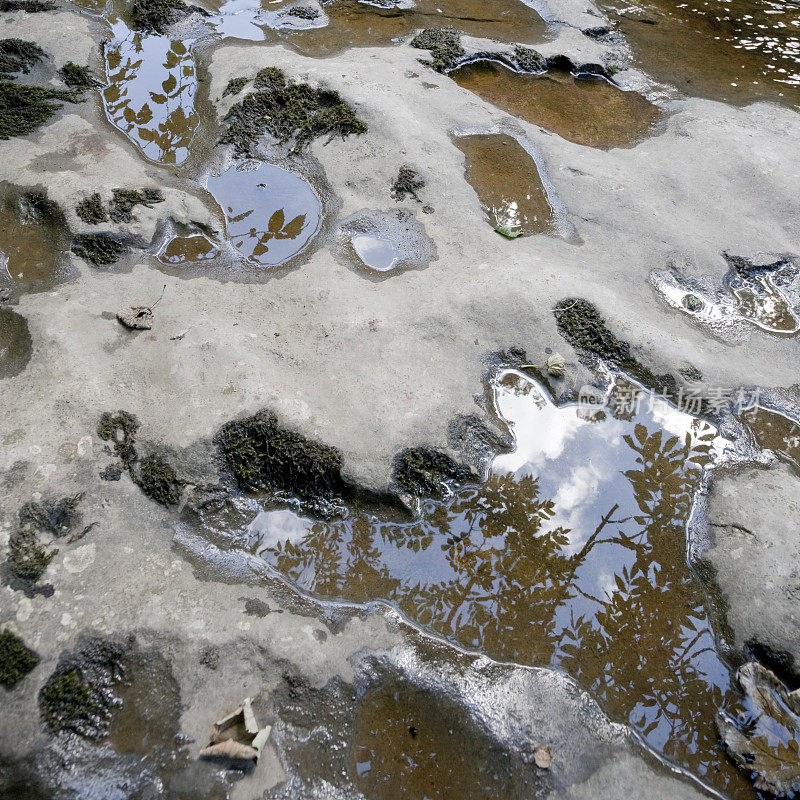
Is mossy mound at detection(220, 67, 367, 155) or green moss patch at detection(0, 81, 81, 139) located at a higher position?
mossy mound at detection(220, 67, 367, 155)

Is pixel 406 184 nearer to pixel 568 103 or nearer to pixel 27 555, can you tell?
pixel 568 103

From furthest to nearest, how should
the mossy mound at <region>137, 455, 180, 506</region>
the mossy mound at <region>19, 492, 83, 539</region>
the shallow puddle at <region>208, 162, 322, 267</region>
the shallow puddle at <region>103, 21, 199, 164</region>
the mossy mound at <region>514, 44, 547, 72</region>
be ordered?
the mossy mound at <region>514, 44, 547, 72</region>
the shallow puddle at <region>103, 21, 199, 164</region>
the shallow puddle at <region>208, 162, 322, 267</region>
the mossy mound at <region>137, 455, 180, 506</region>
the mossy mound at <region>19, 492, 83, 539</region>

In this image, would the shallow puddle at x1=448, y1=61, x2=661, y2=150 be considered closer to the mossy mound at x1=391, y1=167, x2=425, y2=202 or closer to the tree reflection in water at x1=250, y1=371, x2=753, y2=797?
the mossy mound at x1=391, y1=167, x2=425, y2=202

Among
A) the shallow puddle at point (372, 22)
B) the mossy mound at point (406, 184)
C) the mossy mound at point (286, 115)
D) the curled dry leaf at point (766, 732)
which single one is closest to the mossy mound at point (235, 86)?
the mossy mound at point (286, 115)

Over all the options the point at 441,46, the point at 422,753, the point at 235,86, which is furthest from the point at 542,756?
the point at 441,46

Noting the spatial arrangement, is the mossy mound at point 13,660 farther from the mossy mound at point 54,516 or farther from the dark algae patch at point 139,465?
the dark algae patch at point 139,465

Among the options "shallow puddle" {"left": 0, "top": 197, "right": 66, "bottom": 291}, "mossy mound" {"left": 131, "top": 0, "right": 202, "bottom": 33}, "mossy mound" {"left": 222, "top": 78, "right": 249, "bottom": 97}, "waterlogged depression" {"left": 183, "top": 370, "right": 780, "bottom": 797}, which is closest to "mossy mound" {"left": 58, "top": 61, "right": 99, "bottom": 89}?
"mossy mound" {"left": 131, "top": 0, "right": 202, "bottom": 33}
